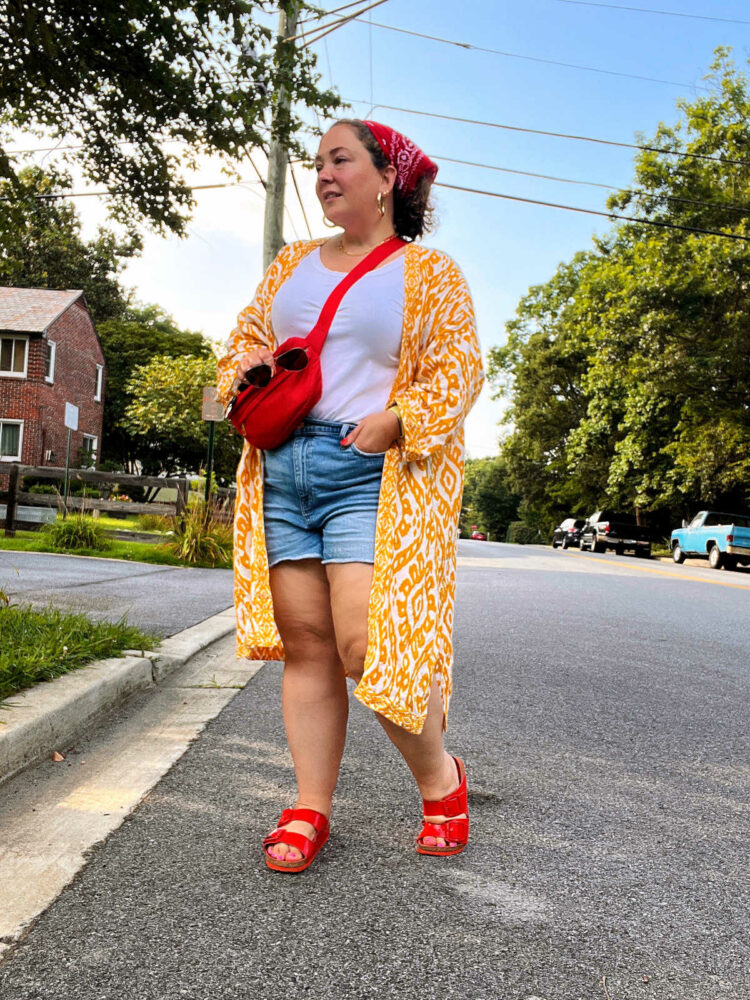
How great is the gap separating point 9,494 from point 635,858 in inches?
625

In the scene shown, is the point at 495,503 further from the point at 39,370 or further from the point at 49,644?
the point at 49,644

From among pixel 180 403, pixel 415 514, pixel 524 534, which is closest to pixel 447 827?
pixel 415 514

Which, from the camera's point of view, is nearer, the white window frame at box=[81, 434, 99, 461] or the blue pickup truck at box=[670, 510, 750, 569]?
the blue pickup truck at box=[670, 510, 750, 569]

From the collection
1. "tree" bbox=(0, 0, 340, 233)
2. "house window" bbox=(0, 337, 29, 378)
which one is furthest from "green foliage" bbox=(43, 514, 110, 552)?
"house window" bbox=(0, 337, 29, 378)

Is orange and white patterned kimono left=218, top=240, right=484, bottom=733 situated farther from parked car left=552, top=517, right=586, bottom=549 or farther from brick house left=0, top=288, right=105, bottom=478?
parked car left=552, top=517, right=586, bottom=549

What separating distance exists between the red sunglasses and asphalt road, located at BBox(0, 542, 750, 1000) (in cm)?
131

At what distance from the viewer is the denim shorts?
104 inches

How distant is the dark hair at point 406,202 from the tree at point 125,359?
4383cm

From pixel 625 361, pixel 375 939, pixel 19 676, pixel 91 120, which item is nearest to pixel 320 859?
pixel 375 939

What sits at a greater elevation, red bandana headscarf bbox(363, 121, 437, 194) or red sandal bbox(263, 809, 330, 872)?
red bandana headscarf bbox(363, 121, 437, 194)

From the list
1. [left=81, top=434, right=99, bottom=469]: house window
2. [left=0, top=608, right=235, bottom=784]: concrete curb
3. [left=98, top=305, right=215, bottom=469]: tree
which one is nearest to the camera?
[left=0, top=608, right=235, bottom=784]: concrete curb

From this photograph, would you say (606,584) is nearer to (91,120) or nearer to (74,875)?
(91,120)

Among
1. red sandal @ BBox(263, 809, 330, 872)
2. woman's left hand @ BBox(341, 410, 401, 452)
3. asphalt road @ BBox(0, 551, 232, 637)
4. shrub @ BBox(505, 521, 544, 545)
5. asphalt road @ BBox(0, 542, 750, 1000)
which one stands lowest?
shrub @ BBox(505, 521, 544, 545)

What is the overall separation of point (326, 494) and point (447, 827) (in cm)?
102
